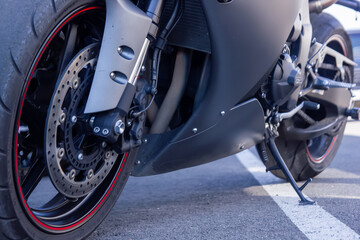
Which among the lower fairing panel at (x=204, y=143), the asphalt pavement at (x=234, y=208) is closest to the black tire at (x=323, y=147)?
the asphalt pavement at (x=234, y=208)

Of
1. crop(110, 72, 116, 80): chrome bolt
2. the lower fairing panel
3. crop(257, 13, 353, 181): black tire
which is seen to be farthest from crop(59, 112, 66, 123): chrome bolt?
crop(257, 13, 353, 181): black tire

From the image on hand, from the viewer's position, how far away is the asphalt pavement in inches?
96.7

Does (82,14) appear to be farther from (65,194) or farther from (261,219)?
(261,219)

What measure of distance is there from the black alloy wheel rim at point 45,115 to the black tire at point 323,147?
166cm

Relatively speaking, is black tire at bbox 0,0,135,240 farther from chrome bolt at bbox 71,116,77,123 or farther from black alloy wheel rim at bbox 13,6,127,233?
chrome bolt at bbox 71,116,77,123

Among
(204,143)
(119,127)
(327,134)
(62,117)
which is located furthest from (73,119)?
(327,134)

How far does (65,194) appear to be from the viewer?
2.10m

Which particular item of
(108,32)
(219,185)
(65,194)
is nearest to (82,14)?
(108,32)

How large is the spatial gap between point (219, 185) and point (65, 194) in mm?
1933

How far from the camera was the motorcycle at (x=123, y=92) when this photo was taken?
1856 mm

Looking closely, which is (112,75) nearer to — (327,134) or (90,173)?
(90,173)

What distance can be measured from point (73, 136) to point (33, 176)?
0.69ft

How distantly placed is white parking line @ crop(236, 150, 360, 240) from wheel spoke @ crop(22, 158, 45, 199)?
1104 millimetres

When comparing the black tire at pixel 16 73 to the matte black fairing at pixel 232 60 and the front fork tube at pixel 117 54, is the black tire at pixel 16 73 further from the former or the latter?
the matte black fairing at pixel 232 60
